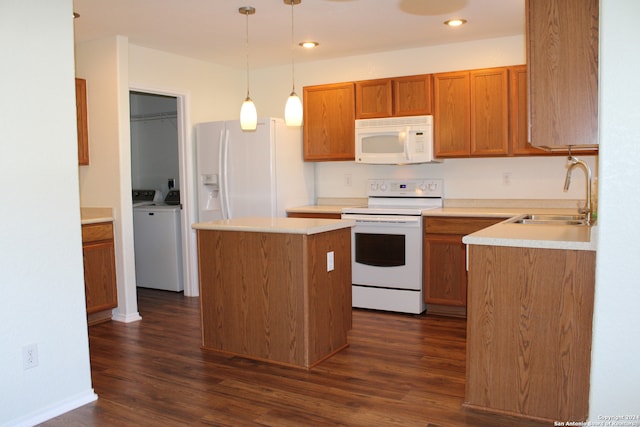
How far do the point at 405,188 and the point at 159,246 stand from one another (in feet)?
8.11

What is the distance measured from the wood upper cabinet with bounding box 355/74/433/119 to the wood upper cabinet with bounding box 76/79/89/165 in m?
2.31

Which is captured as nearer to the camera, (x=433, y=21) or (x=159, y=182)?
(x=433, y=21)

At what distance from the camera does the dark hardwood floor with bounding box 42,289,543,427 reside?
2672 millimetres

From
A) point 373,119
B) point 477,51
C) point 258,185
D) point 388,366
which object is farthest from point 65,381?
point 477,51

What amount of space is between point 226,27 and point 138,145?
3.03 m

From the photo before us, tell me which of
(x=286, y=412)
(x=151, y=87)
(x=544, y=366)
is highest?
(x=151, y=87)

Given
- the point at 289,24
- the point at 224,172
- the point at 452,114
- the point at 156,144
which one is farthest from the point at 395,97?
the point at 156,144

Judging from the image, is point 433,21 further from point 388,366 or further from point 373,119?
point 388,366

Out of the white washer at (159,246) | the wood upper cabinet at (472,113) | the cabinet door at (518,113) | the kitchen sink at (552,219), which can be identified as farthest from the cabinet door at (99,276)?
the cabinet door at (518,113)

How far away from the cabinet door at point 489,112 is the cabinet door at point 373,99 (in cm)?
73

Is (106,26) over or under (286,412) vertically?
over

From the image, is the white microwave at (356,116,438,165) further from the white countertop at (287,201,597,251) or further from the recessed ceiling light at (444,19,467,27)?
the white countertop at (287,201,597,251)

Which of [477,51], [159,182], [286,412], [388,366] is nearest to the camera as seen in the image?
[286,412]

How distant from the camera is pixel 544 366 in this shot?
2559mm
